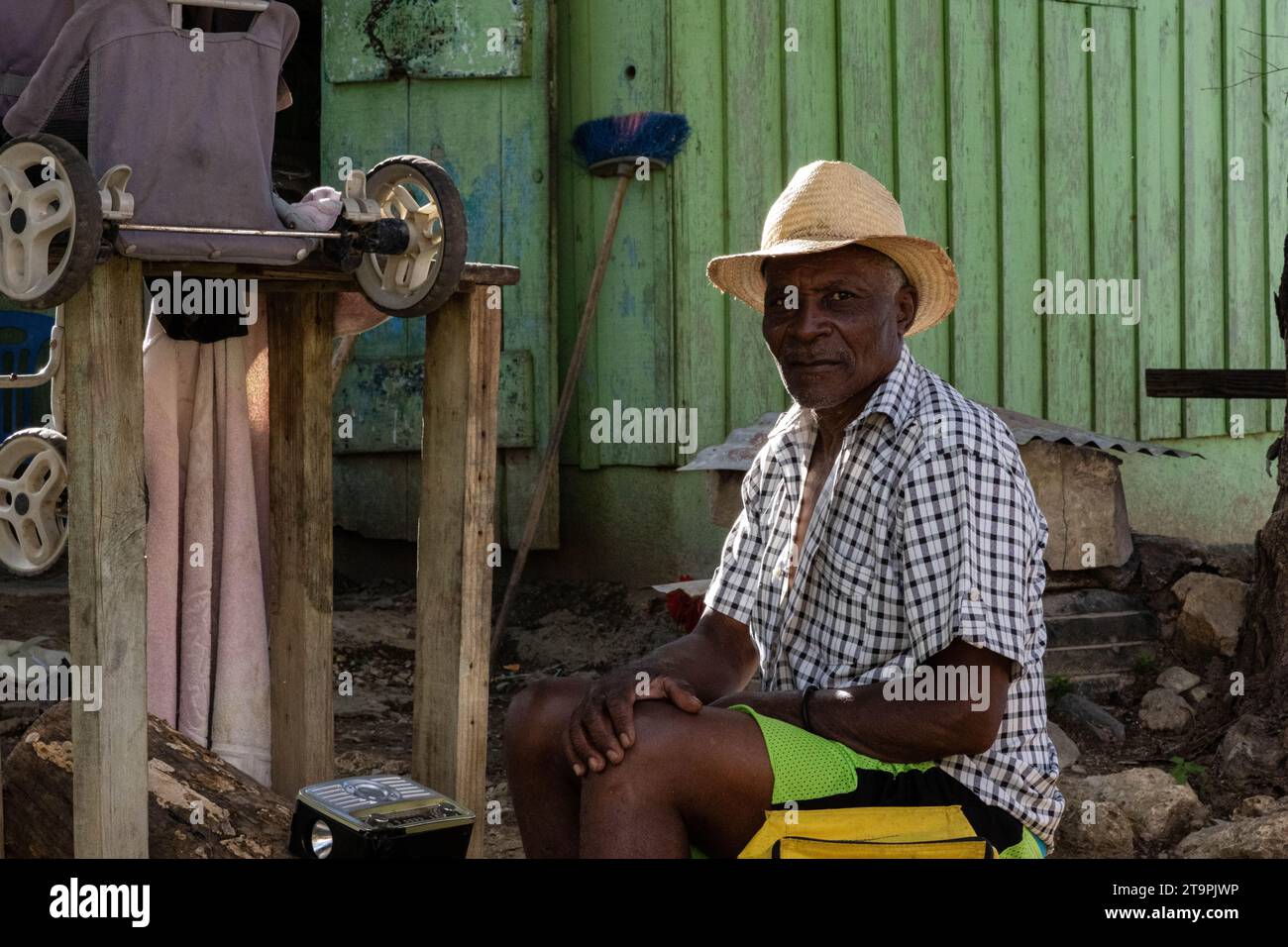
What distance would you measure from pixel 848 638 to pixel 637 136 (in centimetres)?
428

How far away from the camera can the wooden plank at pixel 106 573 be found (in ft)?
9.36

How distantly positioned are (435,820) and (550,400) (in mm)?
4242

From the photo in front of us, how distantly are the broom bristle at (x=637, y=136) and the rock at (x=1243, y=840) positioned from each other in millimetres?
3638

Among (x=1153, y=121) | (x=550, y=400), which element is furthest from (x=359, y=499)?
(x=1153, y=121)

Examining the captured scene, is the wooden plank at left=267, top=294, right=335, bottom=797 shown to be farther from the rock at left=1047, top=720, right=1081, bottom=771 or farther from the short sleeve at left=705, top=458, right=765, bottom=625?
the rock at left=1047, top=720, right=1081, bottom=771

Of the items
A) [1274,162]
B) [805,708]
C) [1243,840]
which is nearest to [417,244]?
[805,708]

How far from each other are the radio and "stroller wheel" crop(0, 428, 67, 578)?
3.72ft

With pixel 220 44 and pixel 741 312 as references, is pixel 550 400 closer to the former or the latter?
pixel 741 312

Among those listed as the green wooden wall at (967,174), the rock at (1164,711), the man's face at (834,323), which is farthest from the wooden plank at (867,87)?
the man's face at (834,323)

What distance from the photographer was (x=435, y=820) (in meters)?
2.70

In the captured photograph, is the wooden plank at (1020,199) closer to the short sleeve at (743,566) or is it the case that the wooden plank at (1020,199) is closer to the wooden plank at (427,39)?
the wooden plank at (427,39)

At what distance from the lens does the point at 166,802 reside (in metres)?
3.17

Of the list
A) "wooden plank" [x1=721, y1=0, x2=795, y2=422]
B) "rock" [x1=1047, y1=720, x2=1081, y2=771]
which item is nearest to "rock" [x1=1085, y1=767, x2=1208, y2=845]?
"rock" [x1=1047, y1=720, x2=1081, y2=771]

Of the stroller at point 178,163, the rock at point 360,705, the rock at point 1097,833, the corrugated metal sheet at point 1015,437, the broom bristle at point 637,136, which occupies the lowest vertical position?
the rock at point 1097,833
